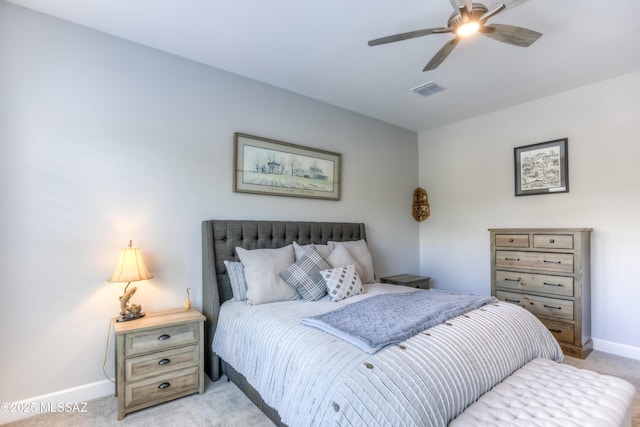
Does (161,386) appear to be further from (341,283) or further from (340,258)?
(340,258)

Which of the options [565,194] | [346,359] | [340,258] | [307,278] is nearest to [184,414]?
[307,278]

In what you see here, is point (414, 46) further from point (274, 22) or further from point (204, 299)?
point (204, 299)

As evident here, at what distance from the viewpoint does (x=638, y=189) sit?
3.08m

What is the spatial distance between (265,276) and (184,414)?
1081 mm

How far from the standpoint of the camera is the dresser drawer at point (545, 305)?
3.12 metres

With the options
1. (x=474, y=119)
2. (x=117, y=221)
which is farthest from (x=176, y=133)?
(x=474, y=119)

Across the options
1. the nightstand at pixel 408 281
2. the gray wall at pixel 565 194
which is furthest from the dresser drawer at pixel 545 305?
the nightstand at pixel 408 281

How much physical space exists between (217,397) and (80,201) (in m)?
1.77

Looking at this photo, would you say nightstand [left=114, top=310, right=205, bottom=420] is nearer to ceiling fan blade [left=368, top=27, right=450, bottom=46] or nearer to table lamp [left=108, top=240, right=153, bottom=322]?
table lamp [left=108, top=240, right=153, bottom=322]

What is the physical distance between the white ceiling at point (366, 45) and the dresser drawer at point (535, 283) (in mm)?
2009

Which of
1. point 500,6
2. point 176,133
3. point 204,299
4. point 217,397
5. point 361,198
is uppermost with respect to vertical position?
point 500,6

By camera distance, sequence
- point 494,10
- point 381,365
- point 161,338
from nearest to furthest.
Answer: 1. point 381,365
2. point 494,10
3. point 161,338

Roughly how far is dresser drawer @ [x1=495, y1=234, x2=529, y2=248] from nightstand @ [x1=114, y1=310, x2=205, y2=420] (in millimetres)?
3220

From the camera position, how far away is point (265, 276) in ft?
8.73
